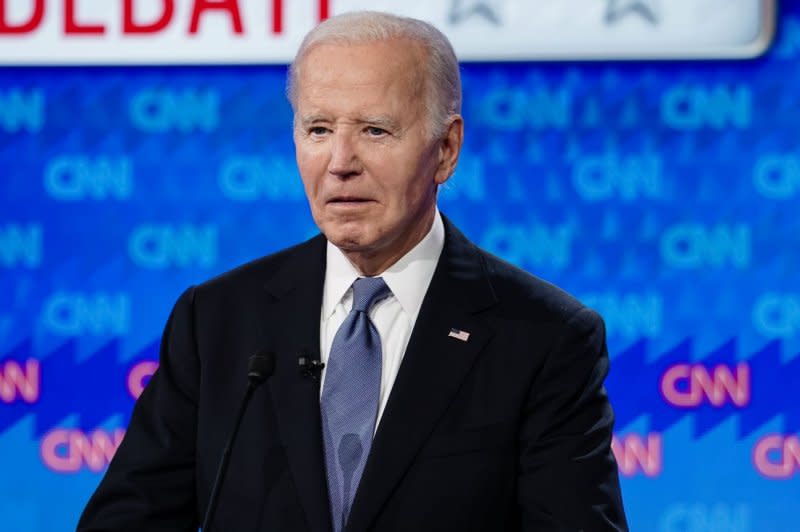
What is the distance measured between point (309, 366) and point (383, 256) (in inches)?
8.1

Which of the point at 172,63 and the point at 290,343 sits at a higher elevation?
the point at 172,63

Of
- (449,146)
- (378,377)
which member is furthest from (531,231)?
(378,377)

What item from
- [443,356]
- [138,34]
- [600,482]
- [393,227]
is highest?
[138,34]

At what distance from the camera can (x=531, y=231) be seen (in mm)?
2924

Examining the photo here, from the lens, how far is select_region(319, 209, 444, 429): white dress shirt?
165 centimetres

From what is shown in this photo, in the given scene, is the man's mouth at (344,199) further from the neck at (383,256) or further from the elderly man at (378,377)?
the neck at (383,256)

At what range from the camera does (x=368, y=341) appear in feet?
5.31

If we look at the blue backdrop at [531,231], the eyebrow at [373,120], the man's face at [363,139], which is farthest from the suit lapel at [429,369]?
the blue backdrop at [531,231]

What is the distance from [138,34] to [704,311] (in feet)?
5.03

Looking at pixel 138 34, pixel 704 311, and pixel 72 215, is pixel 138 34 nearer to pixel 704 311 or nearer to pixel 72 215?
pixel 72 215

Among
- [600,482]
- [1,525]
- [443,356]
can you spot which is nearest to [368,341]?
[443,356]

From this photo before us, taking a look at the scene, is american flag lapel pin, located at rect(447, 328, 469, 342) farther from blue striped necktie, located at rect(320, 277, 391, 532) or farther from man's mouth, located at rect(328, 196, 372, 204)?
man's mouth, located at rect(328, 196, 372, 204)

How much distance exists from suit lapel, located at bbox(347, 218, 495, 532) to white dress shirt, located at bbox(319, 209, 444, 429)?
1.0 inches

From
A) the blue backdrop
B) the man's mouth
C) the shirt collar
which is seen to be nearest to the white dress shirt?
the shirt collar
